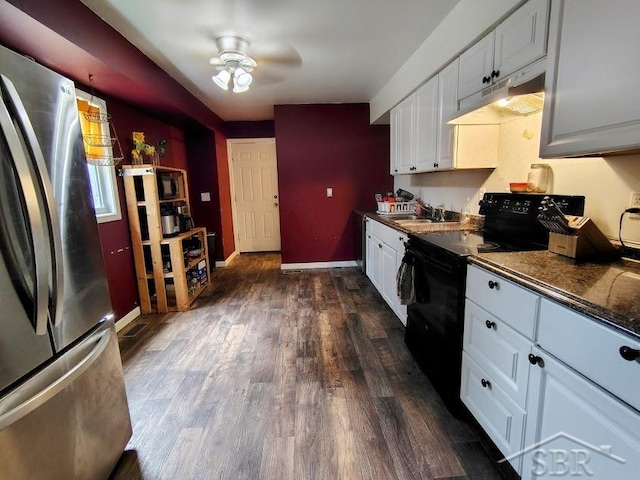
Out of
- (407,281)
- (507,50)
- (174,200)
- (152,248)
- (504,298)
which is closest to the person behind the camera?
(504,298)

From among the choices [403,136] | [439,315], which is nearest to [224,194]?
[403,136]

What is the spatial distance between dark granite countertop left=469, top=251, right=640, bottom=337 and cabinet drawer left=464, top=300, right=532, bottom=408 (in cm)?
23

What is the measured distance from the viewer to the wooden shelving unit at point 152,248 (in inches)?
117

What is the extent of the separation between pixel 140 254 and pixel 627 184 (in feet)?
12.0

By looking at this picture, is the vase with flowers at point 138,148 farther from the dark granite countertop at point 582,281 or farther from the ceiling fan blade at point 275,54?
the dark granite countertop at point 582,281

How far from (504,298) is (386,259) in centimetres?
179

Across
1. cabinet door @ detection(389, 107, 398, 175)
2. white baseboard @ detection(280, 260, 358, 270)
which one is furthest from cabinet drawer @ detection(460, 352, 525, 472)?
white baseboard @ detection(280, 260, 358, 270)

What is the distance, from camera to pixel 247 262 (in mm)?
5238

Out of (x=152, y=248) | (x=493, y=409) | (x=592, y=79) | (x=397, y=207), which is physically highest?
(x=592, y=79)

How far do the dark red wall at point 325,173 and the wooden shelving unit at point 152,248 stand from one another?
1.59 metres

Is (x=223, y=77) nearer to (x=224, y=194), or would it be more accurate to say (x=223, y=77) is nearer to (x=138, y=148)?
(x=138, y=148)

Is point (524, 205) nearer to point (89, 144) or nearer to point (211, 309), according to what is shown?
point (211, 309)

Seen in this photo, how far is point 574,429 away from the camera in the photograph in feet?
3.18

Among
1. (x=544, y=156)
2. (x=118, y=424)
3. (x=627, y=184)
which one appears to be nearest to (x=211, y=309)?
(x=118, y=424)
